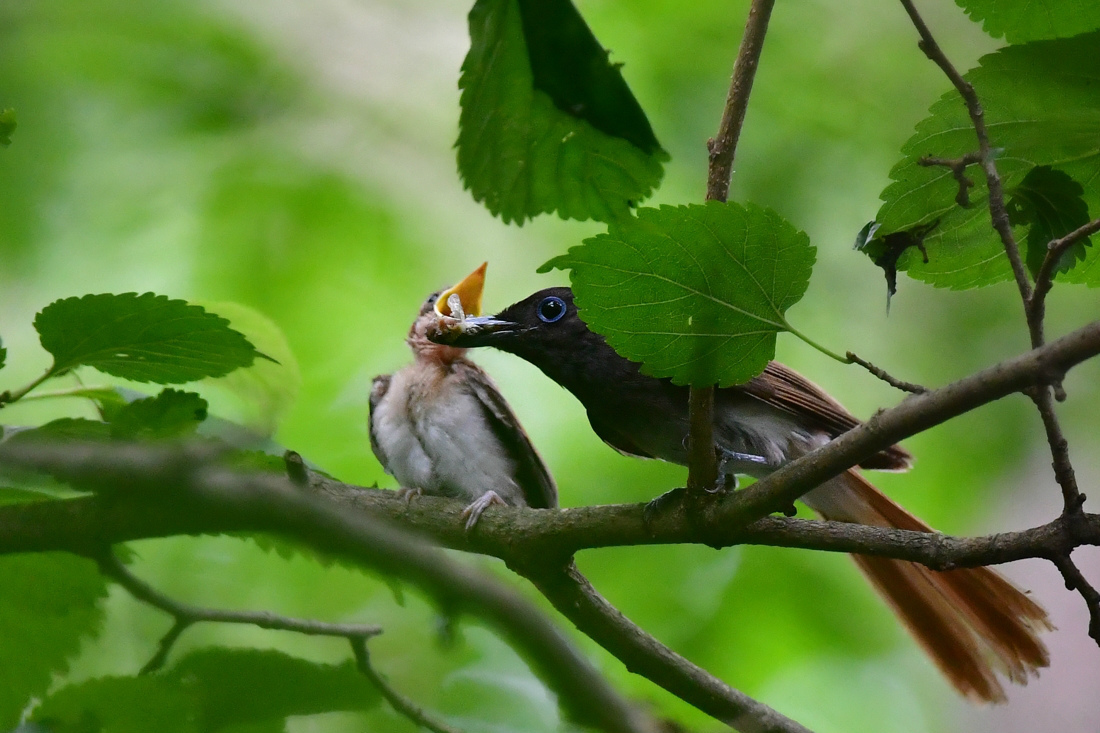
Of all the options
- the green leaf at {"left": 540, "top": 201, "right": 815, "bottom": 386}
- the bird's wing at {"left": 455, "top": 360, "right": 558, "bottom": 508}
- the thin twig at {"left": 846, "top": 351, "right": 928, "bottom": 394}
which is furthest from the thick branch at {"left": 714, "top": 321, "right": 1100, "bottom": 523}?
the bird's wing at {"left": 455, "top": 360, "right": 558, "bottom": 508}

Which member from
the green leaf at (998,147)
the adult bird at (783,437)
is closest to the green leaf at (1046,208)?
the green leaf at (998,147)

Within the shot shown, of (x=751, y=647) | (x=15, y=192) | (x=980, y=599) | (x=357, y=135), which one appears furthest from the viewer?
(x=357, y=135)

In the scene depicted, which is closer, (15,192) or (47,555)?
(47,555)

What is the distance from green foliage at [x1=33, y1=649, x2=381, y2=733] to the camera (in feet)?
4.64

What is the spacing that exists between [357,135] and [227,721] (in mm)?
4893

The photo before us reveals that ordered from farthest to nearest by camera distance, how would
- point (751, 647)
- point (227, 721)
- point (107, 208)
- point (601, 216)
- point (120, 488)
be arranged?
1. point (107, 208)
2. point (751, 647)
3. point (601, 216)
4. point (227, 721)
5. point (120, 488)

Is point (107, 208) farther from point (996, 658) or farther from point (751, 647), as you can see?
point (996, 658)

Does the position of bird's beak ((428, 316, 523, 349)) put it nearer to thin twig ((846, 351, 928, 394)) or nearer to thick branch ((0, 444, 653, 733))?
thin twig ((846, 351, 928, 394))

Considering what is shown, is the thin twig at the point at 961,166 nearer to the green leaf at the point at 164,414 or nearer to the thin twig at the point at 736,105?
the thin twig at the point at 736,105

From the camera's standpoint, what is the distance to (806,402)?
8.77 ft

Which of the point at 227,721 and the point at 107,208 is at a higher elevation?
the point at 107,208

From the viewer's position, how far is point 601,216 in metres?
2.27

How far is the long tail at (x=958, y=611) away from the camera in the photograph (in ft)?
8.00

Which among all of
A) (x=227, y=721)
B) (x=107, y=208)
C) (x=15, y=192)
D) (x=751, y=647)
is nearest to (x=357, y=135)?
A: (x=107, y=208)
